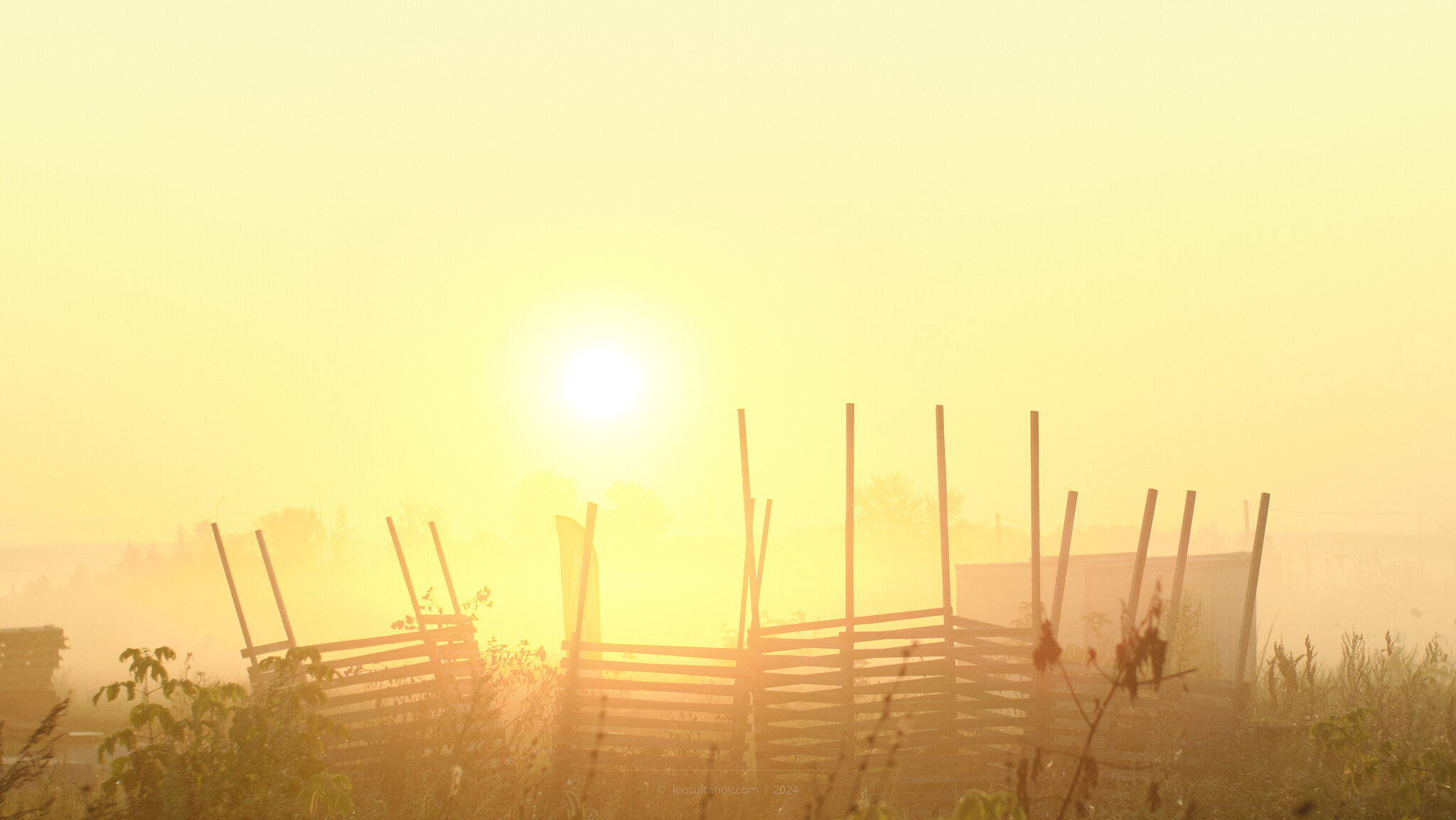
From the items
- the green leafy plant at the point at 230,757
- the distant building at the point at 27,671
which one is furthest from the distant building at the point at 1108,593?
the distant building at the point at 27,671

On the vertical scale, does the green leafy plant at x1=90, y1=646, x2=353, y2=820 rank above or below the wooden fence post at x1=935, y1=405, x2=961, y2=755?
above

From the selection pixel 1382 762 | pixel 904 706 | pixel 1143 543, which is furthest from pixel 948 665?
pixel 1382 762

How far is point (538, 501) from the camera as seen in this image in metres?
104

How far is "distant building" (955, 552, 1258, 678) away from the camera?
22422mm

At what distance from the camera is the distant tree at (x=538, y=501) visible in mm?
102750

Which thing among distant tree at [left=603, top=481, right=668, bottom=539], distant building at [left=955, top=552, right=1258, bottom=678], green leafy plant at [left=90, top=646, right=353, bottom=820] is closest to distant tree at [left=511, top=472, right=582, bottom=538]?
distant tree at [left=603, top=481, right=668, bottom=539]

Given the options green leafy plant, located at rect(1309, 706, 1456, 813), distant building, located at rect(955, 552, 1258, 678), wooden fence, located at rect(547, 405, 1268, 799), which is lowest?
distant building, located at rect(955, 552, 1258, 678)

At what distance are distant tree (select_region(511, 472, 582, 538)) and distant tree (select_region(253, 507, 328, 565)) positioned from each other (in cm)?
2164

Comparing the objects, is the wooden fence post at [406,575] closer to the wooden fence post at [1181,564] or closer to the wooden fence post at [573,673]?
the wooden fence post at [573,673]

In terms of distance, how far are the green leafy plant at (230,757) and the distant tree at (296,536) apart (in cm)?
8649

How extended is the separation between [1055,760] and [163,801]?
8.84 meters

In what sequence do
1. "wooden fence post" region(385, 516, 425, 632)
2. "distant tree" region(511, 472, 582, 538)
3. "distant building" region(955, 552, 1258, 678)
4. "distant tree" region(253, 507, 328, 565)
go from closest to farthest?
"wooden fence post" region(385, 516, 425, 632)
"distant building" region(955, 552, 1258, 678)
"distant tree" region(253, 507, 328, 565)
"distant tree" region(511, 472, 582, 538)

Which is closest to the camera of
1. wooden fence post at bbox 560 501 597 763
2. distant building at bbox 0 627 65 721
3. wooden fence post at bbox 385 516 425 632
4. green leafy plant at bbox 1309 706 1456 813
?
green leafy plant at bbox 1309 706 1456 813

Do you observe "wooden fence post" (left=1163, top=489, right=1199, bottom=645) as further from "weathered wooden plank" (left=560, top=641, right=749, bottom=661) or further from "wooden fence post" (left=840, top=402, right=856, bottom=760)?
"weathered wooden plank" (left=560, top=641, right=749, bottom=661)
